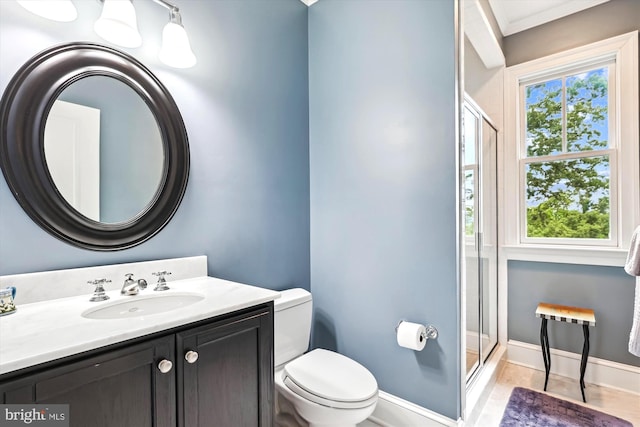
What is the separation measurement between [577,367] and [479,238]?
4.04 ft

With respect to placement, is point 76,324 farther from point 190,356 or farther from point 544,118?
point 544,118

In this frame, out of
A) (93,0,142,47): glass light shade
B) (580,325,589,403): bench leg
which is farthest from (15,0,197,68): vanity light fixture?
(580,325,589,403): bench leg

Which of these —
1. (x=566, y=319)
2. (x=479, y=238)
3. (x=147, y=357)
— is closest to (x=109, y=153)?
(x=147, y=357)

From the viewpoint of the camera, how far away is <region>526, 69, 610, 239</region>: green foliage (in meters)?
2.27

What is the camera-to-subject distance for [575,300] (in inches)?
89.7

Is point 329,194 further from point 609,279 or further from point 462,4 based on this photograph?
point 609,279

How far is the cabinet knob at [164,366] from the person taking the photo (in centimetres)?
87

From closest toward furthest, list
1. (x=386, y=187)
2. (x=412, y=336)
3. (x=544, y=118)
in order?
(x=412, y=336), (x=386, y=187), (x=544, y=118)

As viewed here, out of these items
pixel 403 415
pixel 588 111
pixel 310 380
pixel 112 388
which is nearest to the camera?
pixel 112 388

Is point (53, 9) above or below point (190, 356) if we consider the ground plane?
above

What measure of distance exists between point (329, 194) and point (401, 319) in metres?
0.88

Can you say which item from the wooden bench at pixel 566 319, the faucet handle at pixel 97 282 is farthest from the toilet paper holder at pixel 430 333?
the faucet handle at pixel 97 282

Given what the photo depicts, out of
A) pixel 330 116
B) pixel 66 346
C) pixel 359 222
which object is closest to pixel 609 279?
pixel 359 222

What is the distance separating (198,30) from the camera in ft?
5.13
